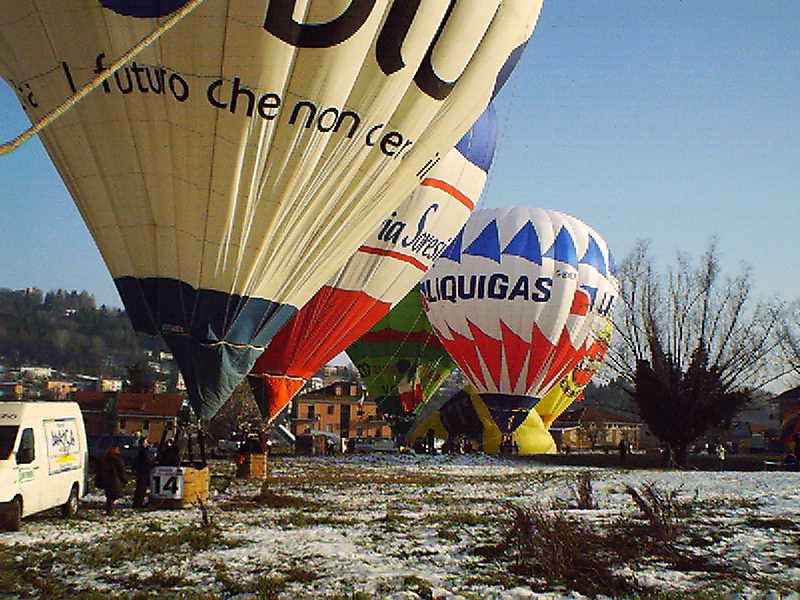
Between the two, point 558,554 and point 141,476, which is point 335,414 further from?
point 558,554

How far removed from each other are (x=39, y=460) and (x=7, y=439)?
0.56 m

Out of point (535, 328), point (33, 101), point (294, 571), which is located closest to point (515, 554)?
point (294, 571)

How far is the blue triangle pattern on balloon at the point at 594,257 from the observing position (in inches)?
1184

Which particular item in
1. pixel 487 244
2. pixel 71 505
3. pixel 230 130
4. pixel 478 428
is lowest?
pixel 71 505

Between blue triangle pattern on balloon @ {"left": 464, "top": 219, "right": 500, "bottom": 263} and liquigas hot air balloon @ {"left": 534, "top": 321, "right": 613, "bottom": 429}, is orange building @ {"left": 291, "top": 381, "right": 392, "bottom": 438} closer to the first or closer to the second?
liquigas hot air balloon @ {"left": 534, "top": 321, "right": 613, "bottom": 429}

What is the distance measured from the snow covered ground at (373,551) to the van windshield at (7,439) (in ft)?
2.92

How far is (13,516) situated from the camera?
30.6ft

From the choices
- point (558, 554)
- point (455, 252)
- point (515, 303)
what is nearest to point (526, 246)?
point (515, 303)

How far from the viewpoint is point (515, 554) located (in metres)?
7.68

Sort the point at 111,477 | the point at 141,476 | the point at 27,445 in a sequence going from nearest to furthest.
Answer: the point at 27,445 → the point at 111,477 → the point at 141,476

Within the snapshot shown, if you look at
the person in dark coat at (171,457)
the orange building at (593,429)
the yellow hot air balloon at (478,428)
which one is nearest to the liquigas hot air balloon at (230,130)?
the person in dark coat at (171,457)

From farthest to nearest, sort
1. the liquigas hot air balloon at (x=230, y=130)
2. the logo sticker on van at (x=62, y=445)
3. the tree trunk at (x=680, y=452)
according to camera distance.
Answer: the tree trunk at (x=680, y=452) → the logo sticker on van at (x=62, y=445) → the liquigas hot air balloon at (x=230, y=130)

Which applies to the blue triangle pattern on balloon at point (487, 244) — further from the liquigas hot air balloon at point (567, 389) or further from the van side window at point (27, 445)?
the van side window at point (27, 445)

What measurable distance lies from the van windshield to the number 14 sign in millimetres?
2451
